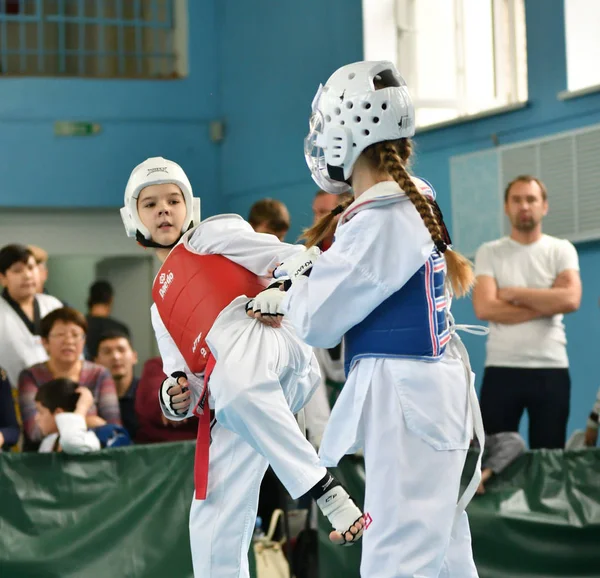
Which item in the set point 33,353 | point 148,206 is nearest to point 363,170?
point 148,206

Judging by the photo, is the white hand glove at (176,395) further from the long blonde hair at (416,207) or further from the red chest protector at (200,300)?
the long blonde hair at (416,207)

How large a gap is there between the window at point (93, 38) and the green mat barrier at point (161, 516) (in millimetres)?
6397

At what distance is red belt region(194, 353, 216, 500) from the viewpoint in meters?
4.35

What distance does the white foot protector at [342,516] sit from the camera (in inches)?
155

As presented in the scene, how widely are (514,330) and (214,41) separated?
6.01 metres

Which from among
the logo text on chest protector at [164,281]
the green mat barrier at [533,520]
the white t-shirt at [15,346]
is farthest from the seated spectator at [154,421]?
the logo text on chest protector at [164,281]

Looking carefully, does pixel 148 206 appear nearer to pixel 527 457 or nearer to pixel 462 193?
pixel 527 457

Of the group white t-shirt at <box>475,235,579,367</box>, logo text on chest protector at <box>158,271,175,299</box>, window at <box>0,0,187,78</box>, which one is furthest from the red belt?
window at <box>0,0,187,78</box>

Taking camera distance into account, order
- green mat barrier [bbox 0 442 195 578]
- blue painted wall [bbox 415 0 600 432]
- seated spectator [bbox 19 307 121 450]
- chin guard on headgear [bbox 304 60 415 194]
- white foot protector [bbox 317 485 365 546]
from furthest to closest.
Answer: blue painted wall [bbox 415 0 600 432]
seated spectator [bbox 19 307 121 450]
green mat barrier [bbox 0 442 195 578]
white foot protector [bbox 317 485 365 546]
chin guard on headgear [bbox 304 60 415 194]

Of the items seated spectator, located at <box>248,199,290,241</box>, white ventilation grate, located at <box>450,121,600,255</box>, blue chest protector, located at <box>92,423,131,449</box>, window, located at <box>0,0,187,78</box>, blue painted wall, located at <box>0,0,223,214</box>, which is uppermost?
Result: window, located at <box>0,0,187,78</box>

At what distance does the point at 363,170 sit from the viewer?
3.68 meters

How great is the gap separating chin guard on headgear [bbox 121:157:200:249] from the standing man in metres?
2.58

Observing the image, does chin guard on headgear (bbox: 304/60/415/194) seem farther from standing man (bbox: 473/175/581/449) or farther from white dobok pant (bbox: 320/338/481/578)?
standing man (bbox: 473/175/581/449)

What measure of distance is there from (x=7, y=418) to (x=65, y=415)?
18.2 inches
